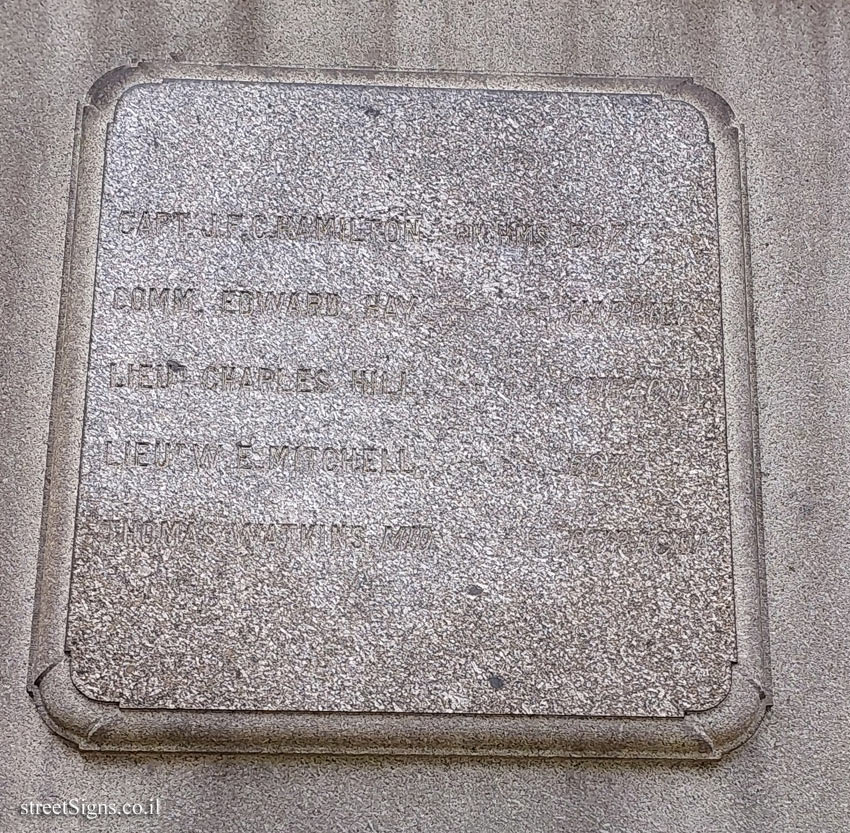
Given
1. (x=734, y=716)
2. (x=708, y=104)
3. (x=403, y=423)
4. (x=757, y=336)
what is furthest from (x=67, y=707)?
(x=708, y=104)

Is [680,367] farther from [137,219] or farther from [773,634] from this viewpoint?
[137,219]

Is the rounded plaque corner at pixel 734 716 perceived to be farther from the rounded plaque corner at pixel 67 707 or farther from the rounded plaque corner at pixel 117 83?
the rounded plaque corner at pixel 117 83

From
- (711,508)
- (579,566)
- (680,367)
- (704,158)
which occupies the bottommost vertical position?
(579,566)

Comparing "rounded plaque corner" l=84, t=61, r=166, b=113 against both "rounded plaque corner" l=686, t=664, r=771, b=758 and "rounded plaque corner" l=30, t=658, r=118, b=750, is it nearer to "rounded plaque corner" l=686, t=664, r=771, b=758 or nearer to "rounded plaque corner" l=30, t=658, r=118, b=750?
"rounded plaque corner" l=30, t=658, r=118, b=750

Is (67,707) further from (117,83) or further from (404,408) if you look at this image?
(117,83)

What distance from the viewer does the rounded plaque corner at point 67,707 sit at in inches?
97.6

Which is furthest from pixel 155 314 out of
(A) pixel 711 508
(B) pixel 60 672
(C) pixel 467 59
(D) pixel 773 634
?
(D) pixel 773 634

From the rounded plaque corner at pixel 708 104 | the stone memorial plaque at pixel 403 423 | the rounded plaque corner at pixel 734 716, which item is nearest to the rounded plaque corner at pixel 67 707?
the stone memorial plaque at pixel 403 423

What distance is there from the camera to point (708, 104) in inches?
116

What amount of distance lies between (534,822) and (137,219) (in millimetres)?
2091

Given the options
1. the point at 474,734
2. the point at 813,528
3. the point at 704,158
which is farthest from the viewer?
the point at 704,158

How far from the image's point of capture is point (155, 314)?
2.72 meters

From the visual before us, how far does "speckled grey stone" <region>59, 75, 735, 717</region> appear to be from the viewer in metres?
2.53

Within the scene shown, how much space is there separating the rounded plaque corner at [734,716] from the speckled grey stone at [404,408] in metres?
0.04
